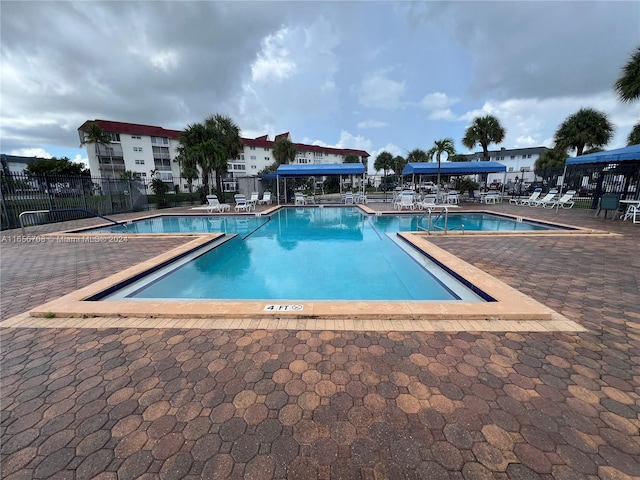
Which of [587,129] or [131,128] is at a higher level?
[131,128]

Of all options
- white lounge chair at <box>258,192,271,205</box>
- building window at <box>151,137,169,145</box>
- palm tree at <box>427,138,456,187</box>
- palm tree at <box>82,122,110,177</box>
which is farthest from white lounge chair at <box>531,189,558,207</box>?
building window at <box>151,137,169,145</box>

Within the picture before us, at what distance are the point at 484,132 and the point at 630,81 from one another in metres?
13.9

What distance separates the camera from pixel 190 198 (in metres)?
21.9

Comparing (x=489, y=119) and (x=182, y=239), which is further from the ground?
(x=489, y=119)

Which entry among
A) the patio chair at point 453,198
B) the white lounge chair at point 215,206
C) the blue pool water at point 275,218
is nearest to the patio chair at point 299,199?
the blue pool water at point 275,218

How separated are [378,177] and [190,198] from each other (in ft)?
96.5

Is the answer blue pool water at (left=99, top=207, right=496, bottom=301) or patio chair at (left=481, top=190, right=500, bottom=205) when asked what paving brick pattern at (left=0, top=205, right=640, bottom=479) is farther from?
patio chair at (left=481, top=190, right=500, bottom=205)

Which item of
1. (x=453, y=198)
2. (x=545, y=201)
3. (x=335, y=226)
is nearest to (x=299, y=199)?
(x=335, y=226)

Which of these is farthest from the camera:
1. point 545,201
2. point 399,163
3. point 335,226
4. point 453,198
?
point 399,163

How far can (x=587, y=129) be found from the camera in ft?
69.6

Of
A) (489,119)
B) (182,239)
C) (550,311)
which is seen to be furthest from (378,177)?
(550,311)

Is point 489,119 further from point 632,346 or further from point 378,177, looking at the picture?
point 632,346

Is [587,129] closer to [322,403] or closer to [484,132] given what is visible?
[484,132]

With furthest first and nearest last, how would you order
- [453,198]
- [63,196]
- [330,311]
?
[453,198]
[63,196]
[330,311]
